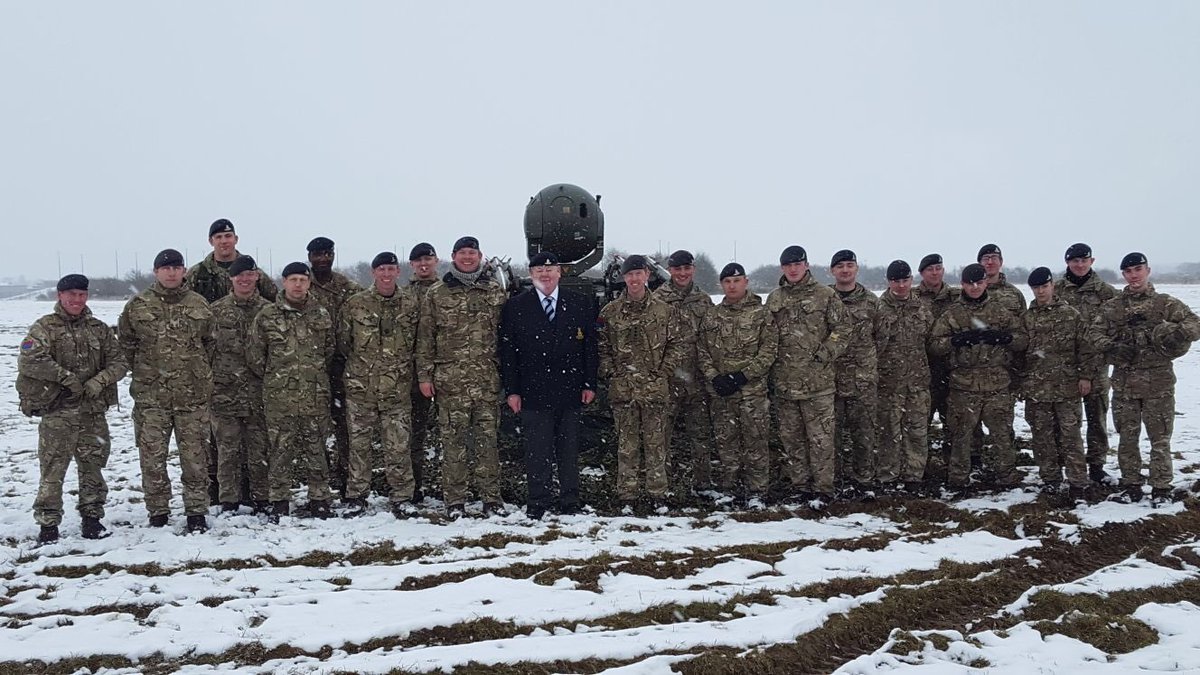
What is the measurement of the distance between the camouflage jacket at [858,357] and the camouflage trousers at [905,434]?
1.07 ft

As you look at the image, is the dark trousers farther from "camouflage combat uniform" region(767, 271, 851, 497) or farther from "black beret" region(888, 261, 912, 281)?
"black beret" region(888, 261, 912, 281)

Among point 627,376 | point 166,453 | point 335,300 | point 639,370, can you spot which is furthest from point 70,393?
point 639,370

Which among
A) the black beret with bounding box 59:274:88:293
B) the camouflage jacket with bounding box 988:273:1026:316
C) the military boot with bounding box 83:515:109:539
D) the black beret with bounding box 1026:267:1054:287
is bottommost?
the military boot with bounding box 83:515:109:539

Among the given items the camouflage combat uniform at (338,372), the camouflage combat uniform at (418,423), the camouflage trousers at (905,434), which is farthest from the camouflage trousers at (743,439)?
the camouflage combat uniform at (338,372)

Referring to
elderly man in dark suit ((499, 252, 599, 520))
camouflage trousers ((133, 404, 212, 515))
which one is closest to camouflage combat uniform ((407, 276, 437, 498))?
elderly man in dark suit ((499, 252, 599, 520))

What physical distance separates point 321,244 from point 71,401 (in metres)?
2.30

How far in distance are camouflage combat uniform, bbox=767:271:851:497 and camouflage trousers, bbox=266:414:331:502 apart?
13.2ft

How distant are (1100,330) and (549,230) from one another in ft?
19.3

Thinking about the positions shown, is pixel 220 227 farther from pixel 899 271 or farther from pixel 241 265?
pixel 899 271

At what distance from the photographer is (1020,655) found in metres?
3.71

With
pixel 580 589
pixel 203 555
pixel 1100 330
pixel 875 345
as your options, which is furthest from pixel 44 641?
pixel 1100 330

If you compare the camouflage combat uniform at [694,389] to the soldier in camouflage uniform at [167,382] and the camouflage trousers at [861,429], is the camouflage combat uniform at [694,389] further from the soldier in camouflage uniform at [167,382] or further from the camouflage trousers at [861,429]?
the soldier in camouflage uniform at [167,382]

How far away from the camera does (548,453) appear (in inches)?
250

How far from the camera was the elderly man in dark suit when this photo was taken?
20.4 ft
